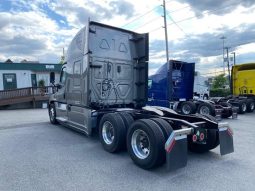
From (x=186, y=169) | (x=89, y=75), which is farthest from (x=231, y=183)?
(x=89, y=75)

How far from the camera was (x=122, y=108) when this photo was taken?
7355 mm

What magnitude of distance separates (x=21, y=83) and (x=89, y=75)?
74.1 ft

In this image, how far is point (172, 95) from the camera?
40.9 feet

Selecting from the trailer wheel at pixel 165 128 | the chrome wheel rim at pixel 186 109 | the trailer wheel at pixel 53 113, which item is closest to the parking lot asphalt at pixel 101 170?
the trailer wheel at pixel 165 128

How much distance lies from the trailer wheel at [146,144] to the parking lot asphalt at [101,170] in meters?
0.19

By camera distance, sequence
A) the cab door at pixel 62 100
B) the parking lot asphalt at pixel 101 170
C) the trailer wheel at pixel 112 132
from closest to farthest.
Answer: the parking lot asphalt at pixel 101 170 < the trailer wheel at pixel 112 132 < the cab door at pixel 62 100

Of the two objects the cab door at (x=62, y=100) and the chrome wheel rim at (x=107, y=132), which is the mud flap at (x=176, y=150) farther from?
the cab door at (x=62, y=100)

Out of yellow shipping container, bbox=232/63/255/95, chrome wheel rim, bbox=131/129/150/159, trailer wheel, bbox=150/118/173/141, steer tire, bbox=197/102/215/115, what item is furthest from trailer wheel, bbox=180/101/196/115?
trailer wheel, bbox=150/118/173/141

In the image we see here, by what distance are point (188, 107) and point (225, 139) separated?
7.30 m

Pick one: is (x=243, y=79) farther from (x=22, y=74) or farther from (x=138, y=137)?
(x=22, y=74)

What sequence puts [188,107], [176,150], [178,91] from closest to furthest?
[176,150] → [188,107] → [178,91]

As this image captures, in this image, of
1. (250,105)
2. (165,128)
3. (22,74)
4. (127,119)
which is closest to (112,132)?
(127,119)

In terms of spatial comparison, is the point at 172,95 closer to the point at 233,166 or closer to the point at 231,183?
the point at 233,166

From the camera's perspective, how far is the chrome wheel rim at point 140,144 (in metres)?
4.70
